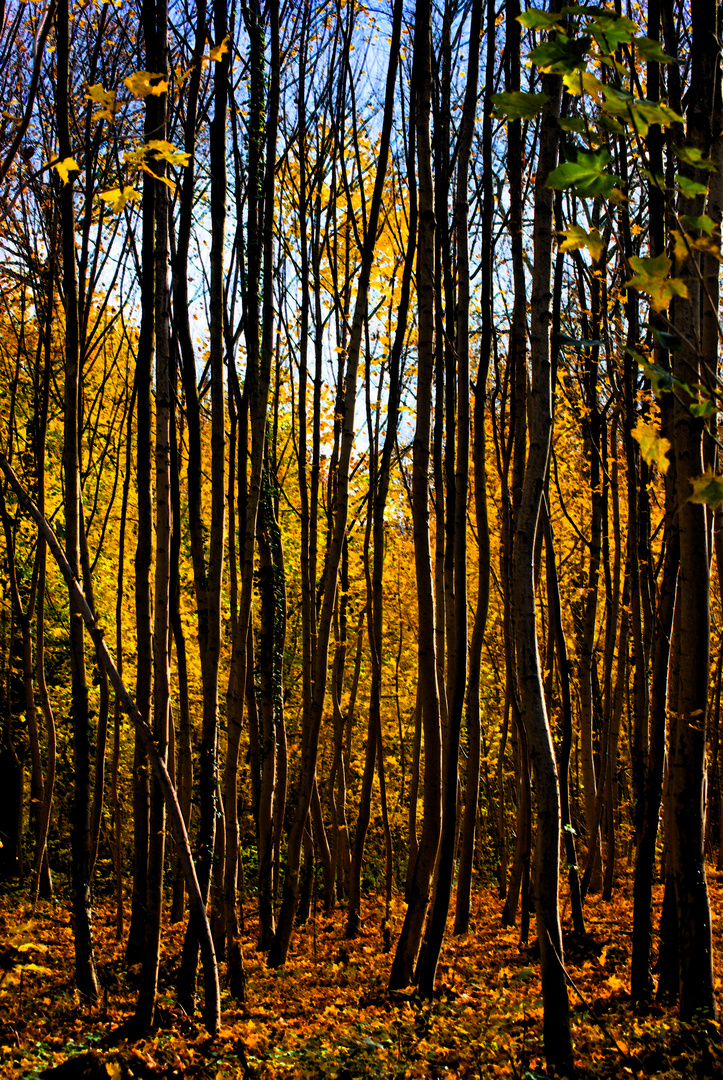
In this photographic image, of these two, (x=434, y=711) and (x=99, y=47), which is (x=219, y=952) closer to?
(x=434, y=711)

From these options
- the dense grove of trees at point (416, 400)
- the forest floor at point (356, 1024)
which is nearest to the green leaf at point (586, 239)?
the dense grove of trees at point (416, 400)

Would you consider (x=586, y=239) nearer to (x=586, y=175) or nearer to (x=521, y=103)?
(x=586, y=175)

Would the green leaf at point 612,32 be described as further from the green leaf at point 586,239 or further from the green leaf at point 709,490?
the green leaf at point 709,490

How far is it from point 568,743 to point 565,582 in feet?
18.9

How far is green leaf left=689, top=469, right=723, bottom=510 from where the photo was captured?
1.34 metres

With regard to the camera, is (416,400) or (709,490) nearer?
(709,490)

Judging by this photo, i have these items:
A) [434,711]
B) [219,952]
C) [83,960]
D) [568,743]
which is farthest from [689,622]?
[219,952]

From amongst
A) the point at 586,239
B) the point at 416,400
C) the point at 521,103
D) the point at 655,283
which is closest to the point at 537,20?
the point at 521,103

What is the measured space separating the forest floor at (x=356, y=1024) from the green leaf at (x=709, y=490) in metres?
2.70

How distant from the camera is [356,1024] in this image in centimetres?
446

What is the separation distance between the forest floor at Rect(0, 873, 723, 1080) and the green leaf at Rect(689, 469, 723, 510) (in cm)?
270

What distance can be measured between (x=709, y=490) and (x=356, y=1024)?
14.4 feet

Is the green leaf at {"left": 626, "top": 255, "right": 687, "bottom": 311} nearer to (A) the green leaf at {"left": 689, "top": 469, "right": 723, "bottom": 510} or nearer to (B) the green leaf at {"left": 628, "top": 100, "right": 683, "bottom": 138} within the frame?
(B) the green leaf at {"left": 628, "top": 100, "right": 683, "bottom": 138}

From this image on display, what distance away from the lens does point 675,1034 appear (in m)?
3.45
